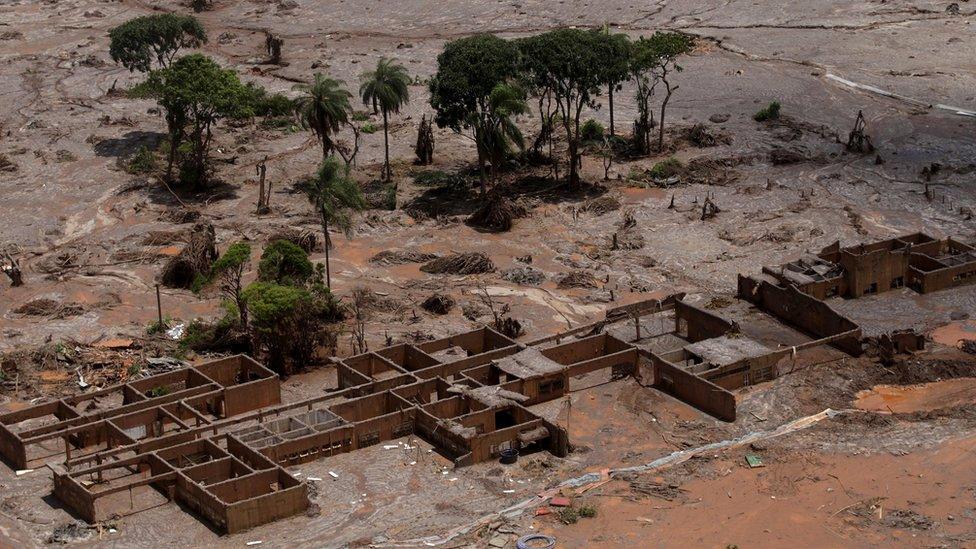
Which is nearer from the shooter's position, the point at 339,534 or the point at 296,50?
the point at 339,534

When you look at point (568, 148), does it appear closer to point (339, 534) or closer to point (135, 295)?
point (135, 295)

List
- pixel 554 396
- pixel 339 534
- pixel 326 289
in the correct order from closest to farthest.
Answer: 1. pixel 339 534
2. pixel 554 396
3. pixel 326 289

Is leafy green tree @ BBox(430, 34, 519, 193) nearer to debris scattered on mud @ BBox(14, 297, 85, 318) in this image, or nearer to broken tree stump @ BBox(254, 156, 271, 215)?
broken tree stump @ BBox(254, 156, 271, 215)

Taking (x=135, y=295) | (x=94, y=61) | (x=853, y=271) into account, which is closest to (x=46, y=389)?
(x=135, y=295)

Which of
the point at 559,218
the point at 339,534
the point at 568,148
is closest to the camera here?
the point at 339,534

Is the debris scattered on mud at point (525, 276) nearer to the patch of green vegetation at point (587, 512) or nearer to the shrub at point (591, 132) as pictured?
the shrub at point (591, 132)

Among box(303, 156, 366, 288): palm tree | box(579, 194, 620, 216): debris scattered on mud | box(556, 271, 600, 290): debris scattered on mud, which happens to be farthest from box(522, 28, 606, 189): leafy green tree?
box(303, 156, 366, 288): palm tree

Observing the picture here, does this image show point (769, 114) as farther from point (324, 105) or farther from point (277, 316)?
point (277, 316)
